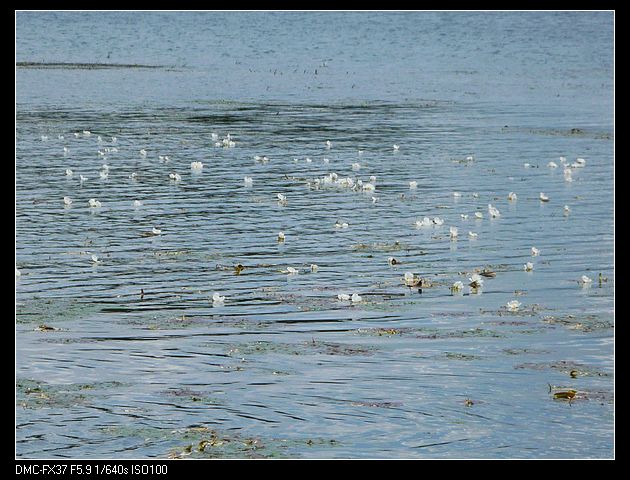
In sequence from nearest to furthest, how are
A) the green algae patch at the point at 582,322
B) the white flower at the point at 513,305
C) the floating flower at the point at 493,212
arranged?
1. the green algae patch at the point at 582,322
2. the white flower at the point at 513,305
3. the floating flower at the point at 493,212

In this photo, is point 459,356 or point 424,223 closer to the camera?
point 459,356

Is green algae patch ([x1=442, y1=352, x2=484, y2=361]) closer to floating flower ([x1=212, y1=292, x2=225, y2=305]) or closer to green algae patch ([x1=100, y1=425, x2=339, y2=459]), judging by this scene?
green algae patch ([x1=100, y1=425, x2=339, y2=459])

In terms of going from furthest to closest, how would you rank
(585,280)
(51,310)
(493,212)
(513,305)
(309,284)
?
(493,212)
(585,280)
(309,284)
(513,305)
(51,310)

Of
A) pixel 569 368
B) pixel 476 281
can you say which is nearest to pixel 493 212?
pixel 476 281

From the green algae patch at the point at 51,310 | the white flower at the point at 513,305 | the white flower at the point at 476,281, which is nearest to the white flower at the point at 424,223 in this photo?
the white flower at the point at 476,281

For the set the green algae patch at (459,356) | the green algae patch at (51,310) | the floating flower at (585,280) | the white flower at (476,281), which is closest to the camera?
the green algae patch at (459,356)

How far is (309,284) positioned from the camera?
15703 mm

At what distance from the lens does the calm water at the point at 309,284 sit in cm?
1083

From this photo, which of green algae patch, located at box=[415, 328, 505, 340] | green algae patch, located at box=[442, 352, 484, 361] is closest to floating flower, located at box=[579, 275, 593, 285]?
green algae patch, located at box=[415, 328, 505, 340]

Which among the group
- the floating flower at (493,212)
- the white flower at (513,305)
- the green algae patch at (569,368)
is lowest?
the green algae patch at (569,368)

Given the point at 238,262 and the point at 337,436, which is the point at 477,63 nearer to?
the point at 238,262

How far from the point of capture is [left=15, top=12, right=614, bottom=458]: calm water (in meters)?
10.8

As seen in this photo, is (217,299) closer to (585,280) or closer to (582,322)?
(582,322)

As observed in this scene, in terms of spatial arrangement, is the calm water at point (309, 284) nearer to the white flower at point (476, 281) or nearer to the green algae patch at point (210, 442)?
the green algae patch at point (210, 442)
